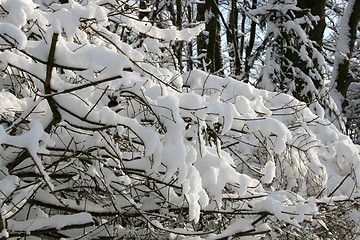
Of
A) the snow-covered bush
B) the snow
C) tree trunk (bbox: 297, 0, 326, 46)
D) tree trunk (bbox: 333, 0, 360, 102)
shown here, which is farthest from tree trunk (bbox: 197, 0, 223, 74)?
the snow

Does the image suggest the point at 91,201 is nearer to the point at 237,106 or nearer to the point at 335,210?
the point at 237,106

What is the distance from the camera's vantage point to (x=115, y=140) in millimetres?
2283

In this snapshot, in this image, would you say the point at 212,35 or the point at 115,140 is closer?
the point at 115,140

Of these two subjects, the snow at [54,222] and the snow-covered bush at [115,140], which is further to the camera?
the snow at [54,222]

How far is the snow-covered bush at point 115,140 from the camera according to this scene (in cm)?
174

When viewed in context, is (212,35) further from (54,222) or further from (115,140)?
(54,222)

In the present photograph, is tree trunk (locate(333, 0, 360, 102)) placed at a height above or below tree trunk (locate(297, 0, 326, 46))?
below

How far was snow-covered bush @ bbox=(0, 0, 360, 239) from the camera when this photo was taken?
174 cm

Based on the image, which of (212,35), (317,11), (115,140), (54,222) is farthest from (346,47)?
(54,222)

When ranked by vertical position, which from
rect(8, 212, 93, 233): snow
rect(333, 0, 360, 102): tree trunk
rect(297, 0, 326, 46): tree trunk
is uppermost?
rect(8, 212, 93, 233): snow

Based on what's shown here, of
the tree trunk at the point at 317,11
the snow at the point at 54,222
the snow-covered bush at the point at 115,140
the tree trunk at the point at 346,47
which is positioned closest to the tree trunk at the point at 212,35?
the tree trunk at the point at 317,11

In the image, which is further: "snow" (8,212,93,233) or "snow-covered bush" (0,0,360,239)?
"snow" (8,212,93,233)

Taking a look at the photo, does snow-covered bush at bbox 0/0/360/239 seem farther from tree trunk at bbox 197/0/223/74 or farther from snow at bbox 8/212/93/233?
tree trunk at bbox 197/0/223/74

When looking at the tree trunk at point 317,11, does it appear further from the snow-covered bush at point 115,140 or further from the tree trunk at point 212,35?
the snow-covered bush at point 115,140
